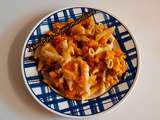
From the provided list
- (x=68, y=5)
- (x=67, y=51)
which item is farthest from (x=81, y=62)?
(x=68, y=5)

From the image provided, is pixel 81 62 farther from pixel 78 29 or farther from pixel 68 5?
pixel 68 5

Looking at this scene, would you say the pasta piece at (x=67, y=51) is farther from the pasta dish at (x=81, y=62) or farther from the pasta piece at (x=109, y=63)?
the pasta piece at (x=109, y=63)

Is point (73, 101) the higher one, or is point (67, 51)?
point (67, 51)

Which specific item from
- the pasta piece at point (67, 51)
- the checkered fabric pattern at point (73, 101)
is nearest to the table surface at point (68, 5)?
the checkered fabric pattern at point (73, 101)

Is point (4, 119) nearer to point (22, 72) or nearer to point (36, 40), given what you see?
point (22, 72)

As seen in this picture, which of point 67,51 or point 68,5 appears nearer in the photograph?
point 67,51

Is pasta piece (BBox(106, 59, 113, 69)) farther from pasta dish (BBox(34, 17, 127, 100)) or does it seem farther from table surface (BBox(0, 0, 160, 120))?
table surface (BBox(0, 0, 160, 120))
